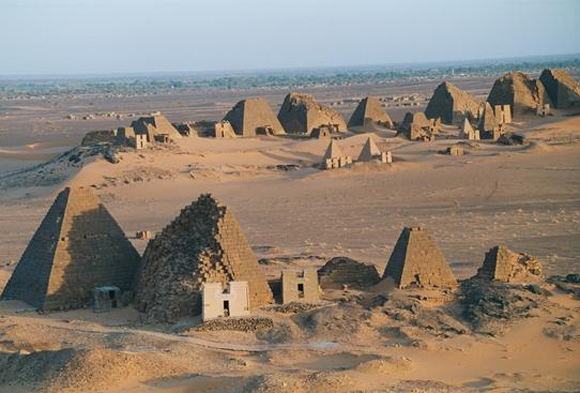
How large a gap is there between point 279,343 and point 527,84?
138 ft

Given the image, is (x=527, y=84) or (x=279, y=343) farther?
(x=527, y=84)

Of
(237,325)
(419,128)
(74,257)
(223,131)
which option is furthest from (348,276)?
(419,128)

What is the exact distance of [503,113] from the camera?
51.5 metres

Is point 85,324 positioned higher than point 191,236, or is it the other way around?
point 191,236

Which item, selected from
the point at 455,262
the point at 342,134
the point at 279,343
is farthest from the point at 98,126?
the point at 279,343

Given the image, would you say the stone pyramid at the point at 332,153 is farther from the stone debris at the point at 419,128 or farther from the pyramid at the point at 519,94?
the pyramid at the point at 519,94

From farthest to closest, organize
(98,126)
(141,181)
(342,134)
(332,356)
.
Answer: (98,126) < (342,134) < (141,181) < (332,356)

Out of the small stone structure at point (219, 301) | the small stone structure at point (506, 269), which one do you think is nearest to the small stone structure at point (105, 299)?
the small stone structure at point (219, 301)

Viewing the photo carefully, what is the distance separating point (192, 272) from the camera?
16.1 m

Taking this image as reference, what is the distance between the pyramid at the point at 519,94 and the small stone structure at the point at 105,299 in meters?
38.9

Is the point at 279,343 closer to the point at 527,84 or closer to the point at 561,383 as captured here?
the point at 561,383

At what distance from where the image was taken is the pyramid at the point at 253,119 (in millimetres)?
48469

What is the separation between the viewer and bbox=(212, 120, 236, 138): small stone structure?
46500 millimetres

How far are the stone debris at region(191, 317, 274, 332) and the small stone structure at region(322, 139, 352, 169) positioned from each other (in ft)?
78.2
